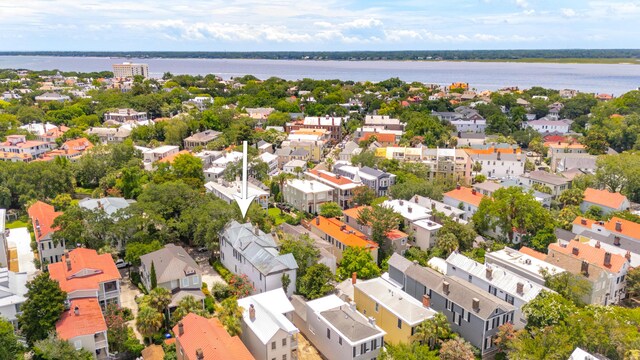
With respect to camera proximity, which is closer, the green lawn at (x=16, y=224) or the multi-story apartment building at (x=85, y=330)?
the multi-story apartment building at (x=85, y=330)

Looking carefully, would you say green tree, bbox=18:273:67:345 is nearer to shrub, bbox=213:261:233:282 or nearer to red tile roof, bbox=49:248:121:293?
red tile roof, bbox=49:248:121:293

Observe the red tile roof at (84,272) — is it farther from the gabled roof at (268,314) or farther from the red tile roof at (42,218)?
the gabled roof at (268,314)

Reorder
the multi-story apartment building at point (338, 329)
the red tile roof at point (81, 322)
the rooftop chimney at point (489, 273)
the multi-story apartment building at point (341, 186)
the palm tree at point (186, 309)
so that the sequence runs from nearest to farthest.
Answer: the red tile roof at point (81, 322) < the multi-story apartment building at point (338, 329) < the palm tree at point (186, 309) < the rooftop chimney at point (489, 273) < the multi-story apartment building at point (341, 186)

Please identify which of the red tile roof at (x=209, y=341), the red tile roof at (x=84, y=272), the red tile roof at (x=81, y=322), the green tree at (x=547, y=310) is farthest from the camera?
the red tile roof at (x=84, y=272)

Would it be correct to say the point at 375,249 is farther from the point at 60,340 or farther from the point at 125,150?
the point at 125,150

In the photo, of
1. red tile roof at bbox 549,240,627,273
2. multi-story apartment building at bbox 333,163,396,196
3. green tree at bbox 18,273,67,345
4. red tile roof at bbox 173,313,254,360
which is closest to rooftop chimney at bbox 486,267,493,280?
red tile roof at bbox 549,240,627,273

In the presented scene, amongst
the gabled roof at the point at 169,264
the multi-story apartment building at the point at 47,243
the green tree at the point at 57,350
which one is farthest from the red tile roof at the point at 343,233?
the multi-story apartment building at the point at 47,243

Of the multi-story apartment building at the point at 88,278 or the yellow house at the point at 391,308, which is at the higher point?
the multi-story apartment building at the point at 88,278

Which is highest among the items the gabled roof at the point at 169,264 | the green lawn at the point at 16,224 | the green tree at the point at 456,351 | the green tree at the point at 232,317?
the gabled roof at the point at 169,264

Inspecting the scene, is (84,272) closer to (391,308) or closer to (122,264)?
(122,264)
